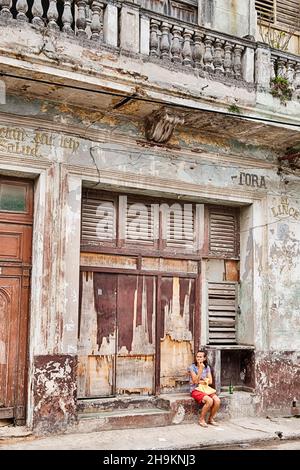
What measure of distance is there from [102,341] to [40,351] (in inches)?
41.4

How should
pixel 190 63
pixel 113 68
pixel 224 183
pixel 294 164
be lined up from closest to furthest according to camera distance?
pixel 113 68
pixel 190 63
pixel 224 183
pixel 294 164

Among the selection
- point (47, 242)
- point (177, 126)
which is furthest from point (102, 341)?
point (177, 126)

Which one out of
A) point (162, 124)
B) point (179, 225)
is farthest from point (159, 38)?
point (179, 225)

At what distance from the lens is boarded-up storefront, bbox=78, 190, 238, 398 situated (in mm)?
7602

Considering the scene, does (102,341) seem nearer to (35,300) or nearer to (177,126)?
(35,300)

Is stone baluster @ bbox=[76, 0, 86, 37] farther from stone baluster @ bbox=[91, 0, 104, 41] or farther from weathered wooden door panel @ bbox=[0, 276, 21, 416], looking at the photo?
weathered wooden door panel @ bbox=[0, 276, 21, 416]

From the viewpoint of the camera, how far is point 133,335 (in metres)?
7.86

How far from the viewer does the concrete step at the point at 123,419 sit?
7039mm

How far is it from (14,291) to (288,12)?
6488mm

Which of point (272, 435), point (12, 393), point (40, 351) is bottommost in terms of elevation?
point (272, 435)

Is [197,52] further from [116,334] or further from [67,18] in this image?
[116,334]

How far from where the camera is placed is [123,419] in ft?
23.8

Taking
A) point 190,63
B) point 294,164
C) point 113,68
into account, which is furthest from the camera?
point 294,164

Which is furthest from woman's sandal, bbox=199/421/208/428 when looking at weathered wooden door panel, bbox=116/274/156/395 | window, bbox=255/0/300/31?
window, bbox=255/0/300/31
